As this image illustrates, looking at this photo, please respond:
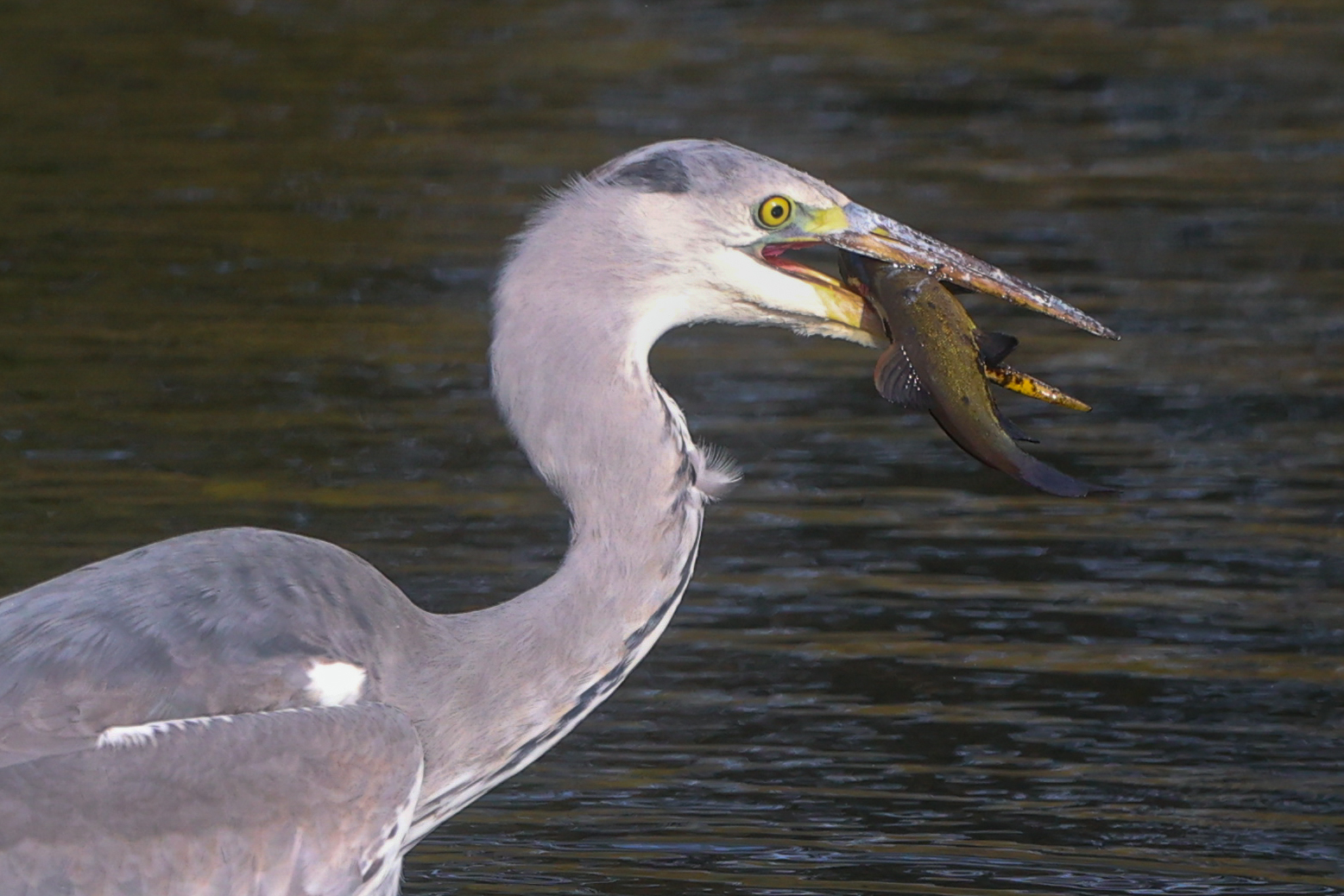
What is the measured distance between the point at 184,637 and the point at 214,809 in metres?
0.36

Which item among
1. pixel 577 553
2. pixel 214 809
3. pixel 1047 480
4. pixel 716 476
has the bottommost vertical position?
pixel 214 809

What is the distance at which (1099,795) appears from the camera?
650 cm

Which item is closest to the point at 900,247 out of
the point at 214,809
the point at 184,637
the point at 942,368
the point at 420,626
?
the point at 942,368

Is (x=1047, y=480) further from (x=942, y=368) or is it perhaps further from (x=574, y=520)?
(x=574, y=520)

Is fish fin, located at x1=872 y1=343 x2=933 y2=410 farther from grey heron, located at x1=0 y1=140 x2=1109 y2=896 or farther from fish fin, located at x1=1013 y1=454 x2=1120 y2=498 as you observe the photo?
fish fin, located at x1=1013 y1=454 x2=1120 y2=498

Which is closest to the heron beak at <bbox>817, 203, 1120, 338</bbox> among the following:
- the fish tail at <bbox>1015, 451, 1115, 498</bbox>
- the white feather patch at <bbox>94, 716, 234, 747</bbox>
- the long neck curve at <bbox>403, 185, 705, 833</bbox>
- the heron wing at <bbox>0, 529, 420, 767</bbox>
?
the fish tail at <bbox>1015, 451, 1115, 498</bbox>

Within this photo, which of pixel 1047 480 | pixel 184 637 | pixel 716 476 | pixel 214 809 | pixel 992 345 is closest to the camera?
pixel 214 809

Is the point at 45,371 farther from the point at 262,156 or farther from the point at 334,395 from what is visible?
the point at 262,156

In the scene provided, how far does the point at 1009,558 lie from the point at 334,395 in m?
3.25

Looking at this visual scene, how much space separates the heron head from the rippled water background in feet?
5.52

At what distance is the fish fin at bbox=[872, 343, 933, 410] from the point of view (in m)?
4.91

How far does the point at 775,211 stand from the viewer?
4.89 meters

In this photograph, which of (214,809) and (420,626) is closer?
(214,809)

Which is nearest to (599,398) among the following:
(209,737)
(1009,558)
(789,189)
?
(789,189)
